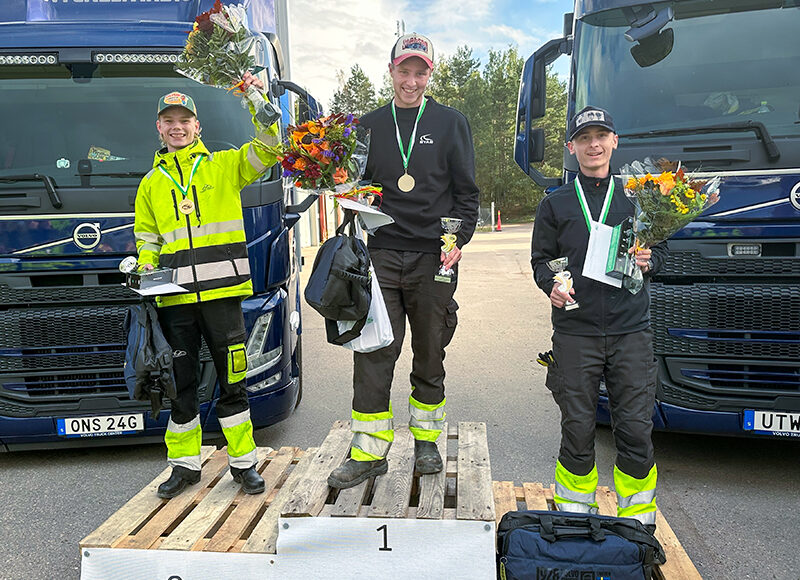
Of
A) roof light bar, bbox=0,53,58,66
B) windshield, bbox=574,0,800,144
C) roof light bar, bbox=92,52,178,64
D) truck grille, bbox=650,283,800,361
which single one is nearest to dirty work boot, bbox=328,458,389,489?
truck grille, bbox=650,283,800,361

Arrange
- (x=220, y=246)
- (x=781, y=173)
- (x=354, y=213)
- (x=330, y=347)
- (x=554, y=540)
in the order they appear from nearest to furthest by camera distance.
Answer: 1. (x=554, y=540)
2. (x=354, y=213)
3. (x=220, y=246)
4. (x=781, y=173)
5. (x=330, y=347)

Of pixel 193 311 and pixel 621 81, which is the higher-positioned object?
pixel 621 81

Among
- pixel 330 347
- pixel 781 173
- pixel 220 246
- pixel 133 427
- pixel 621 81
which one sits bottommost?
pixel 330 347

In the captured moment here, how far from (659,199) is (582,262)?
17.5 inches

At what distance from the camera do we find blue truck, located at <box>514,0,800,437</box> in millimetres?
3742

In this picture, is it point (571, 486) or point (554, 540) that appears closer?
point (554, 540)

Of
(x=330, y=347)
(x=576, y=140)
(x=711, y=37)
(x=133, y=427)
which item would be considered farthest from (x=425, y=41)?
(x=330, y=347)

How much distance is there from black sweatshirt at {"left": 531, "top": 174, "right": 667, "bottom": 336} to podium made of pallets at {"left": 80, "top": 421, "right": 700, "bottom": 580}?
2.91ft

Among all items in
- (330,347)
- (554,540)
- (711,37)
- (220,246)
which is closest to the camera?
(554,540)

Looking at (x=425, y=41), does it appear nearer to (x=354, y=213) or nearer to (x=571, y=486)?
(x=354, y=213)

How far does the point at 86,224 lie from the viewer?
404 centimetres

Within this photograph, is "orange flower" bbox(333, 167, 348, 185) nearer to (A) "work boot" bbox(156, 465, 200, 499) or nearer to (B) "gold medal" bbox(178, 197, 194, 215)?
(B) "gold medal" bbox(178, 197, 194, 215)

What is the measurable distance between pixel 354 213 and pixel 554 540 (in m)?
1.63

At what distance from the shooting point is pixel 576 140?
10.2ft
